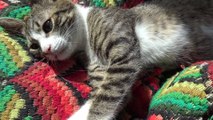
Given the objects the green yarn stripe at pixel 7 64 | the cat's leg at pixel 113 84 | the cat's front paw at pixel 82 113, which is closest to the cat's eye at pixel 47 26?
the green yarn stripe at pixel 7 64

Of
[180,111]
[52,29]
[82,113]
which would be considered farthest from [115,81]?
[52,29]

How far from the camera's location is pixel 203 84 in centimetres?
121

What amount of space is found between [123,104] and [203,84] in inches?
14.8

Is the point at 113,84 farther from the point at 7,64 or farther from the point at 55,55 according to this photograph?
the point at 7,64

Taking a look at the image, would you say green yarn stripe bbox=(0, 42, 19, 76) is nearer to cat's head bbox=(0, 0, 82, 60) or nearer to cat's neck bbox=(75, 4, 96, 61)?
cat's head bbox=(0, 0, 82, 60)

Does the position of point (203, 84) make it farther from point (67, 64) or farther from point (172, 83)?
point (67, 64)

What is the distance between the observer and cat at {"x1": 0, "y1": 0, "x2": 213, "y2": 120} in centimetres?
144

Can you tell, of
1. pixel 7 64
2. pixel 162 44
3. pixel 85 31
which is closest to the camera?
pixel 7 64

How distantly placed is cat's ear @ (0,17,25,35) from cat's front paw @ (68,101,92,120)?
62 centimetres

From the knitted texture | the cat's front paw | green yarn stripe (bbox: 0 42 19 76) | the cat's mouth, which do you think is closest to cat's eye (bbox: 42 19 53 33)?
the cat's mouth

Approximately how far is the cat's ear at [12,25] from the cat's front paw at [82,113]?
617mm

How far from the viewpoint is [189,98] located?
120 cm

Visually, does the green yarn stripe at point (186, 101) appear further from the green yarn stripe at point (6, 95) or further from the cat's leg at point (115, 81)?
the green yarn stripe at point (6, 95)

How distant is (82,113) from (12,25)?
65 centimetres
